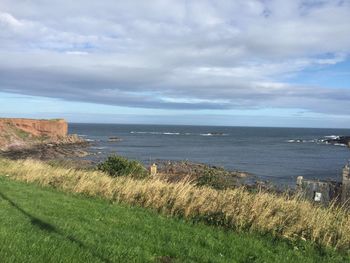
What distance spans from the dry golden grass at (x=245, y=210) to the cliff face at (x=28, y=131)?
2578 inches

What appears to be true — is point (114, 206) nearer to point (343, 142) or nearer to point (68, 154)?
point (68, 154)

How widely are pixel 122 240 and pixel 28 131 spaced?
89720 mm

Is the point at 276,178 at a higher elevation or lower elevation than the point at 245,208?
lower

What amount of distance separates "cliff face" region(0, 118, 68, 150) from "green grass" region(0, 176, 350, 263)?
67514 millimetres

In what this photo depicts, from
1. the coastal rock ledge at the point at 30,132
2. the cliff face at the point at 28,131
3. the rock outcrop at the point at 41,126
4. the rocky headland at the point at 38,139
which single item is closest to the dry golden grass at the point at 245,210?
the rocky headland at the point at 38,139

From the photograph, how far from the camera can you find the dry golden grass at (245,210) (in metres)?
8.62

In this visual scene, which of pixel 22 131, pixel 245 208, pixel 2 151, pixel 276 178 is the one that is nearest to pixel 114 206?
pixel 245 208

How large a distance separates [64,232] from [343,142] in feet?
407

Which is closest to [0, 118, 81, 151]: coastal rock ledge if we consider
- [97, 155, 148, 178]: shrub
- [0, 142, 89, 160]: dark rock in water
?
[0, 142, 89, 160]: dark rock in water

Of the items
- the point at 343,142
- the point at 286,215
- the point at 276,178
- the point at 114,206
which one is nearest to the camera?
the point at 286,215

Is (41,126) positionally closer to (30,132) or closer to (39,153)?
(30,132)

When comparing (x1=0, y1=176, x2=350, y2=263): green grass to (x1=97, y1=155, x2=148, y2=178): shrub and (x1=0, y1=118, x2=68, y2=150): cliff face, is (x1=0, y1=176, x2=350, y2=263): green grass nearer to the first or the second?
(x1=97, y1=155, x2=148, y2=178): shrub

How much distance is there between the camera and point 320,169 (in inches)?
2146

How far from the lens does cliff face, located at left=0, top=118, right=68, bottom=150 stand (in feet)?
259
